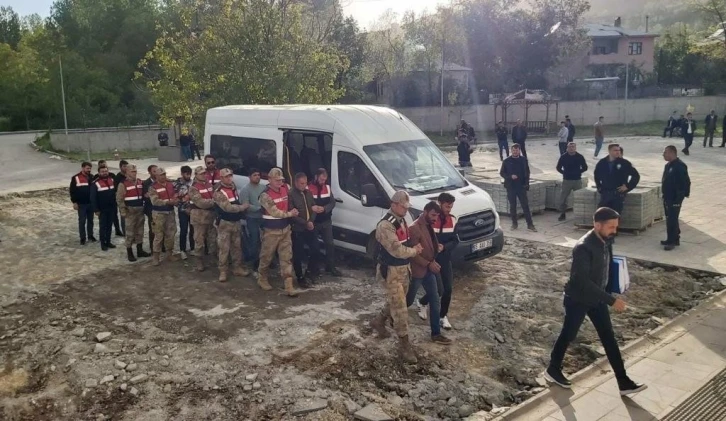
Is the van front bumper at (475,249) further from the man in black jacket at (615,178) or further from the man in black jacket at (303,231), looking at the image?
the man in black jacket at (615,178)

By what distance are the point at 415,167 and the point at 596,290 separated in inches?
171

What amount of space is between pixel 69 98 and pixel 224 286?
3716 cm

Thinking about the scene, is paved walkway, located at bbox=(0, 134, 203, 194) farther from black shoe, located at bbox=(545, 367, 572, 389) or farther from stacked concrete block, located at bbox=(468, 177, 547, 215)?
black shoe, located at bbox=(545, 367, 572, 389)

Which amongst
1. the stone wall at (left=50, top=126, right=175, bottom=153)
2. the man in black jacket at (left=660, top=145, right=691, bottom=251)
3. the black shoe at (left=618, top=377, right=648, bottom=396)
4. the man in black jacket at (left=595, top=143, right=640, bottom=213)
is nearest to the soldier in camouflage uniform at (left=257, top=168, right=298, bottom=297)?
the black shoe at (left=618, top=377, right=648, bottom=396)

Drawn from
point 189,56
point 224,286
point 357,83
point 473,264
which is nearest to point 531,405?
point 473,264

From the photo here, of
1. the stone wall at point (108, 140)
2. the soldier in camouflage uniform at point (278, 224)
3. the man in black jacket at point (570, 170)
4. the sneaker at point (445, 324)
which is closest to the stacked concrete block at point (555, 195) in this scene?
the man in black jacket at point (570, 170)

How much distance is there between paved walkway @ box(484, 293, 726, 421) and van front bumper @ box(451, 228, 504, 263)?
101 inches

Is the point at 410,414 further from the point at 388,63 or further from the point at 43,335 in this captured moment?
the point at 388,63

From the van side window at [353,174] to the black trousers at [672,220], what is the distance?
16.6 ft

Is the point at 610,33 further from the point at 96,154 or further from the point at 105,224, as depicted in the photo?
the point at 105,224

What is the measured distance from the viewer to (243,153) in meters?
11.0

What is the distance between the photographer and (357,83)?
39.1 meters

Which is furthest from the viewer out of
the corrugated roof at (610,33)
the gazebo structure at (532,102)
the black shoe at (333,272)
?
the corrugated roof at (610,33)

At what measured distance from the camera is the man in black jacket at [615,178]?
33.9 ft
